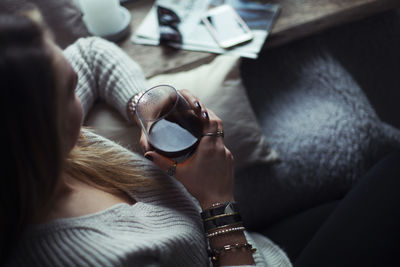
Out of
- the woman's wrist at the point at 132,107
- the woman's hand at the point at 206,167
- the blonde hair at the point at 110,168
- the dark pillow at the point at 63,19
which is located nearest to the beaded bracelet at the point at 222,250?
the woman's hand at the point at 206,167

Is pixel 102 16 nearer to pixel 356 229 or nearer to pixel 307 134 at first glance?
pixel 307 134

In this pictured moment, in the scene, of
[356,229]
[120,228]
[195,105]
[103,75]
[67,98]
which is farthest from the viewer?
[103,75]

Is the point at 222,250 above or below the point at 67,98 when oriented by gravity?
below

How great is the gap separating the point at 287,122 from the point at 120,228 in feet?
2.49

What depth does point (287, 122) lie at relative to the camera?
1181mm

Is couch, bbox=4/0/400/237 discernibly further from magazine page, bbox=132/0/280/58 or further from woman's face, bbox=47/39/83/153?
woman's face, bbox=47/39/83/153

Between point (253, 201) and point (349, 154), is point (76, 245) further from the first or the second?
point (349, 154)

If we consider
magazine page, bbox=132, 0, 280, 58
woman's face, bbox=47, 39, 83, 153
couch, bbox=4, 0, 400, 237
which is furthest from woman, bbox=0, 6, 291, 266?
magazine page, bbox=132, 0, 280, 58

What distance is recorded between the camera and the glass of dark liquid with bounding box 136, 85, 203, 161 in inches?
27.3

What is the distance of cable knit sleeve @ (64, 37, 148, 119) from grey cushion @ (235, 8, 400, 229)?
45 cm

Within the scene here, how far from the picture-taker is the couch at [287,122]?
1.02 metres

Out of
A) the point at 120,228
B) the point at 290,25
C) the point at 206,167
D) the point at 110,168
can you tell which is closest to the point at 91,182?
the point at 110,168

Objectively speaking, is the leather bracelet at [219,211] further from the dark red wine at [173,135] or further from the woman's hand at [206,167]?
the dark red wine at [173,135]

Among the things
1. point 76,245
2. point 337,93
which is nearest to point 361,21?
point 337,93
